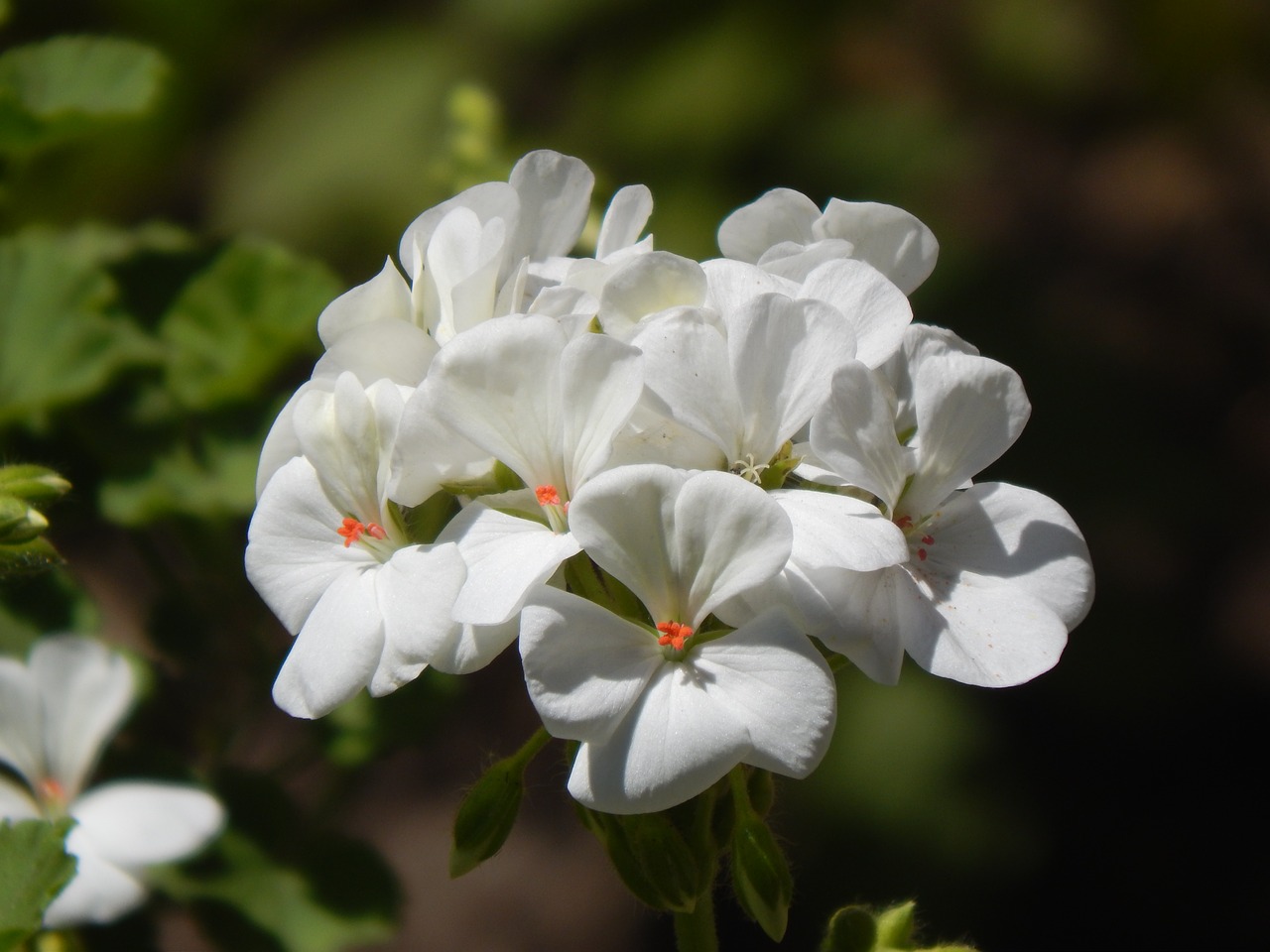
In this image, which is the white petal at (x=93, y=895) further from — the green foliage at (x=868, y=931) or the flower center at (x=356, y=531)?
the green foliage at (x=868, y=931)

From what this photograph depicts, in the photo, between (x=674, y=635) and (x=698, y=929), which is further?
(x=698, y=929)

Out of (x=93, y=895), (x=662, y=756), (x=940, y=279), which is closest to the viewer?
(x=662, y=756)

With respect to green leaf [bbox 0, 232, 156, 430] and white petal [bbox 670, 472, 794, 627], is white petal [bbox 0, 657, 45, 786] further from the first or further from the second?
white petal [bbox 670, 472, 794, 627]

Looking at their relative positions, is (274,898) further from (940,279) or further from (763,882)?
(940,279)

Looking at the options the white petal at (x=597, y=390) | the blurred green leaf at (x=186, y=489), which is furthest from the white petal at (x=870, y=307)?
the blurred green leaf at (x=186, y=489)

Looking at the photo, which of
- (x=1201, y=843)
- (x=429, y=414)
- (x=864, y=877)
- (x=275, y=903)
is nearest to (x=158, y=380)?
(x=275, y=903)

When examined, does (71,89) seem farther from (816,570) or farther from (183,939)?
(183,939)

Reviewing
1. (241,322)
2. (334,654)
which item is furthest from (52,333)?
(334,654)
